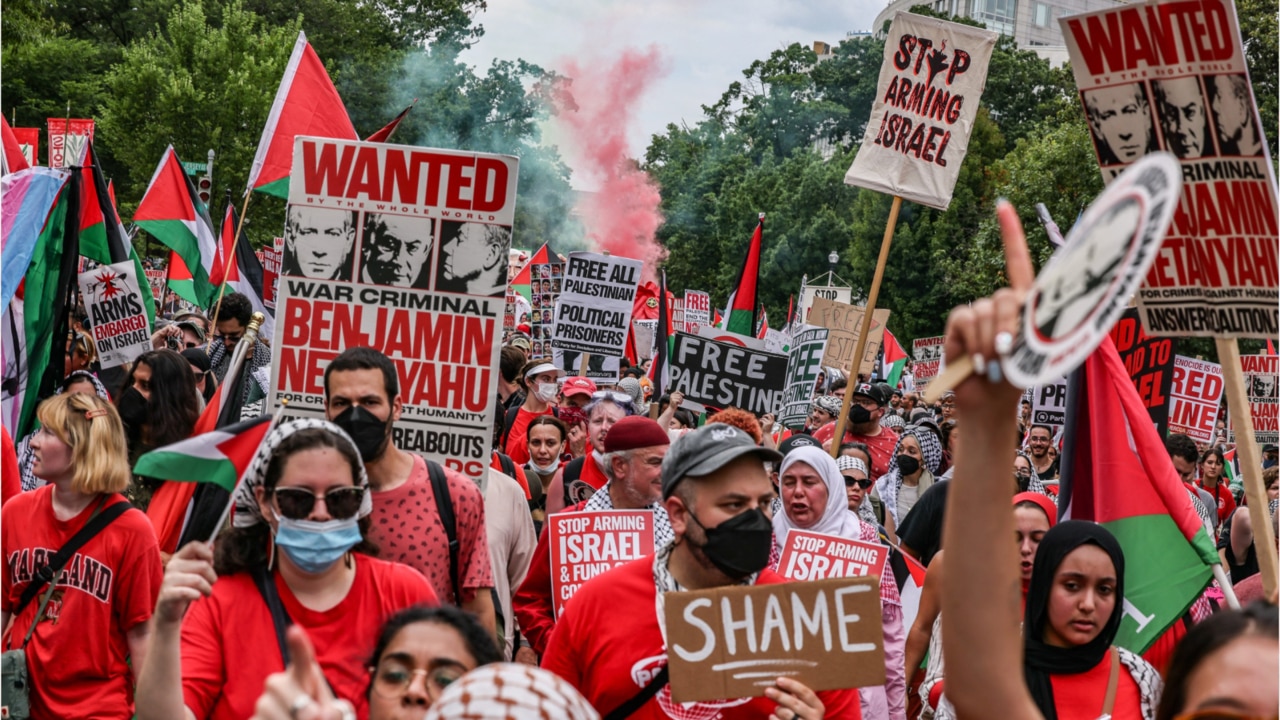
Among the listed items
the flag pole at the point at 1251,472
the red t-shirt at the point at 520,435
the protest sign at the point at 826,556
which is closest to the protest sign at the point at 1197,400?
the red t-shirt at the point at 520,435

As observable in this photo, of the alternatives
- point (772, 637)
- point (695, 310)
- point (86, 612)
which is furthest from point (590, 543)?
point (695, 310)

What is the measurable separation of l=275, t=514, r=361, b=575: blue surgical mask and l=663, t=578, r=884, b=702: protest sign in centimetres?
83

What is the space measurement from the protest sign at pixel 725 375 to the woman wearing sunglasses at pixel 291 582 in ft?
20.3

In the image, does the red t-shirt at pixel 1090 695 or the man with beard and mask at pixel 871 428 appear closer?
the red t-shirt at pixel 1090 695

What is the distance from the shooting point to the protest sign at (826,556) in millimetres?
5961

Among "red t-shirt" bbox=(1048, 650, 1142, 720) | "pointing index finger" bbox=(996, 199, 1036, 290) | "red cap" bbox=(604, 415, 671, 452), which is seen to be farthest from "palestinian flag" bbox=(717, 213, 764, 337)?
"pointing index finger" bbox=(996, 199, 1036, 290)

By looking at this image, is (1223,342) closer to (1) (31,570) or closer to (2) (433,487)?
(2) (433,487)

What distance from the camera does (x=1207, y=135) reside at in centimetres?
438

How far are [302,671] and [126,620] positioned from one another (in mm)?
2922

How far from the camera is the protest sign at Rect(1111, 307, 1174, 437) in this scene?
22.2ft

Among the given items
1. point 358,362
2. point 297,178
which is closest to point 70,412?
point 358,362

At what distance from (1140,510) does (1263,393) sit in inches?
460

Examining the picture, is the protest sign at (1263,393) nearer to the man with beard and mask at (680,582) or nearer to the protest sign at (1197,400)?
the protest sign at (1197,400)

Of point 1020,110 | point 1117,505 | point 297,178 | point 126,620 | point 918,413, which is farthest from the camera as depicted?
point 1020,110
